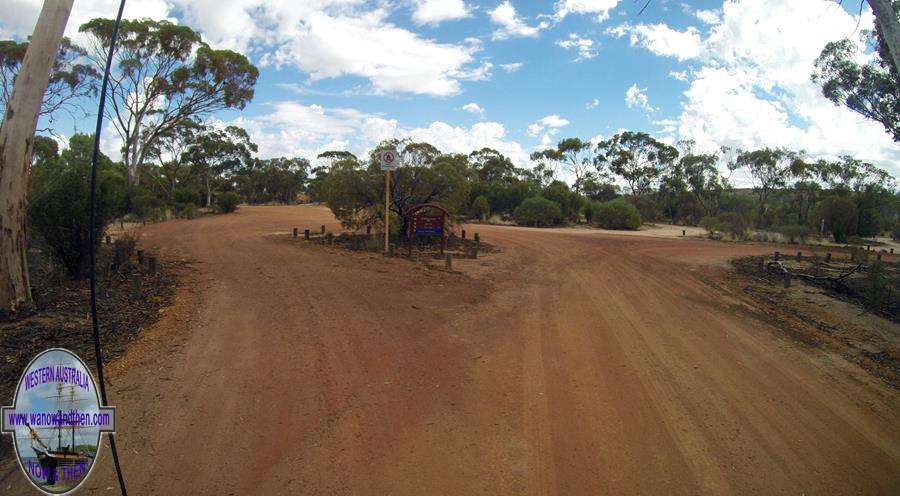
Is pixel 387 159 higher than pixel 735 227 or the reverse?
higher

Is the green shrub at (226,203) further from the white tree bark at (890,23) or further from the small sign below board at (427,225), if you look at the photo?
the white tree bark at (890,23)

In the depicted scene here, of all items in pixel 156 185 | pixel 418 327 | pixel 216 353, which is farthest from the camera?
pixel 156 185

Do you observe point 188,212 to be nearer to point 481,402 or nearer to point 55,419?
point 481,402

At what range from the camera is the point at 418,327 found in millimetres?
7781

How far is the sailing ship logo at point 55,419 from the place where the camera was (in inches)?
97.3

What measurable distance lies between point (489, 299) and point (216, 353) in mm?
5186

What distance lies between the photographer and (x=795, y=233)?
99.2 feet

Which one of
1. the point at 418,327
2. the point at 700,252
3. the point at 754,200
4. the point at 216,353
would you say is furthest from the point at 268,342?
the point at 754,200

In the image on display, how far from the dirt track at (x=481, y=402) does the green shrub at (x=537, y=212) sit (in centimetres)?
2905

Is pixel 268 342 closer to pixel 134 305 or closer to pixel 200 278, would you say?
pixel 134 305

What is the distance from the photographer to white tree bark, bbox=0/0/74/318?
23.5 feet

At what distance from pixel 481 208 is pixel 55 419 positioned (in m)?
39.9

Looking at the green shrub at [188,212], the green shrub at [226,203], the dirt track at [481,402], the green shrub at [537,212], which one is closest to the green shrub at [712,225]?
the green shrub at [537,212]

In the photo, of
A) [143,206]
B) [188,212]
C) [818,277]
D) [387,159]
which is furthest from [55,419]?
[188,212]
